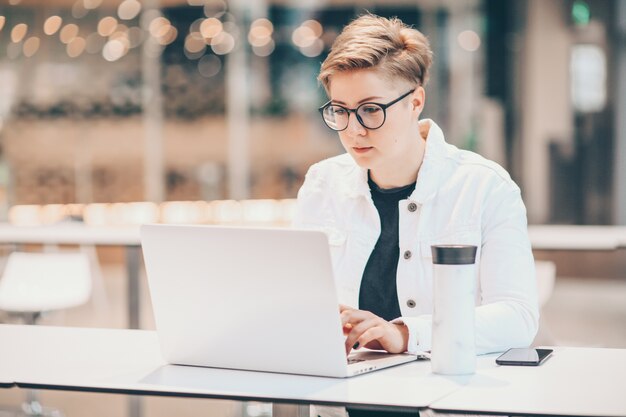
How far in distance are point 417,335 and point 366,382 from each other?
25 centimetres

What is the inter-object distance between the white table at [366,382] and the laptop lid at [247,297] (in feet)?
0.13

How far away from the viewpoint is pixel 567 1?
8.37 meters

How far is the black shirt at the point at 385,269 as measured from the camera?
7.18 feet

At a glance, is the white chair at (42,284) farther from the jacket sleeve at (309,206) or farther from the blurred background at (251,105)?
the blurred background at (251,105)

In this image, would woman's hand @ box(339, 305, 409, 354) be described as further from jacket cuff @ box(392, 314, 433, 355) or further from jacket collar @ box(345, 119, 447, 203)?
jacket collar @ box(345, 119, 447, 203)

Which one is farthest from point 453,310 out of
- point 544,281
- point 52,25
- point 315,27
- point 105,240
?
point 52,25

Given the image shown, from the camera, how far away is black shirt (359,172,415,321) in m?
2.19

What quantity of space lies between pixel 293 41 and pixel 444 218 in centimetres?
673

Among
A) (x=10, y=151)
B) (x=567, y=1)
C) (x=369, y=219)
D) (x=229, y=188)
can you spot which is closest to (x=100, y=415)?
(x=369, y=219)


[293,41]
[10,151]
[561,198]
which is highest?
[293,41]

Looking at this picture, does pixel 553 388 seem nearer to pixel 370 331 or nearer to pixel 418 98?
pixel 370 331

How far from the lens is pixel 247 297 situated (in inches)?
62.6

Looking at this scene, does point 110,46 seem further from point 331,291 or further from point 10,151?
point 331,291

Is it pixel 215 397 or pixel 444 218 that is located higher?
pixel 444 218
